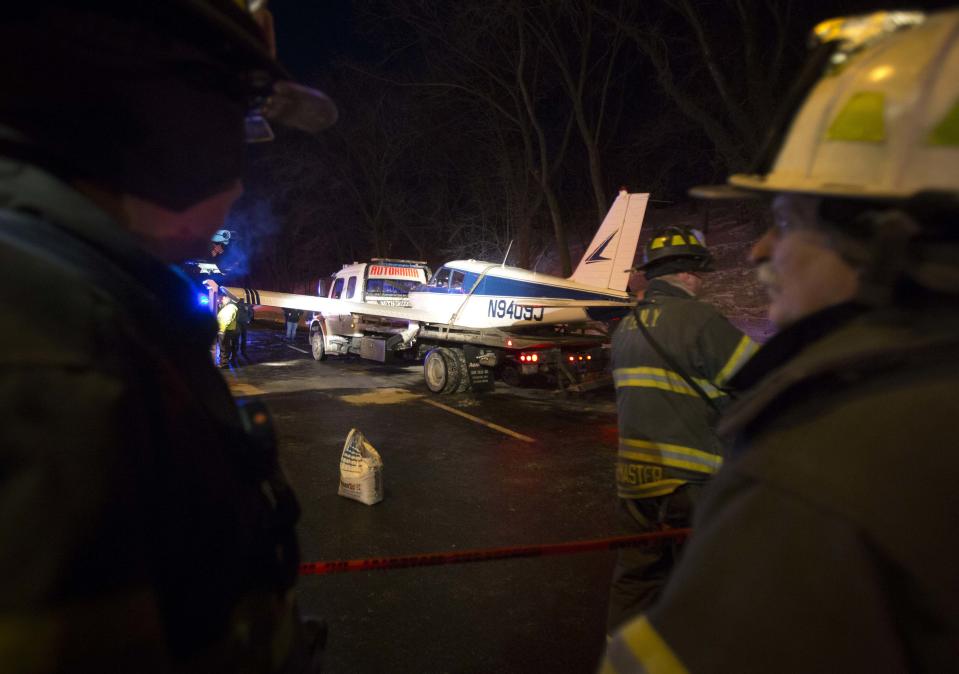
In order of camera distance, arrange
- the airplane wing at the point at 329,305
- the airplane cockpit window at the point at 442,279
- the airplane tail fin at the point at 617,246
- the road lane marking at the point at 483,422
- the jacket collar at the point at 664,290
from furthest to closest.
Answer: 1. the airplane wing at the point at 329,305
2. the airplane cockpit window at the point at 442,279
3. the airplane tail fin at the point at 617,246
4. the road lane marking at the point at 483,422
5. the jacket collar at the point at 664,290

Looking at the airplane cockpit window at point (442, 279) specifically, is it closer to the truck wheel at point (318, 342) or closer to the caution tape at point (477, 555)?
the truck wheel at point (318, 342)

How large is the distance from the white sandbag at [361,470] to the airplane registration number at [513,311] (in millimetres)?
6013

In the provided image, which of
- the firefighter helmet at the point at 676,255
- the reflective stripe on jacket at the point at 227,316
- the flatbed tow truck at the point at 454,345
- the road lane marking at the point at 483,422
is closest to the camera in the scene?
the firefighter helmet at the point at 676,255

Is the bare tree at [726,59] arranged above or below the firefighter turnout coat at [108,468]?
above

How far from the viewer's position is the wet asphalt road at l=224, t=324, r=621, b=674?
3.32 m

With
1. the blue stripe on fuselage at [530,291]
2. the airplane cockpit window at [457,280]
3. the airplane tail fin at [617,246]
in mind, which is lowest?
the blue stripe on fuselage at [530,291]

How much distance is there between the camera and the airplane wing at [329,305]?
12859 millimetres

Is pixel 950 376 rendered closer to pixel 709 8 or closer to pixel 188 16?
pixel 188 16

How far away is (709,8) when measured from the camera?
15.5m

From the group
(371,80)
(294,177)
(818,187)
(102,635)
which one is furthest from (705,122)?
(294,177)

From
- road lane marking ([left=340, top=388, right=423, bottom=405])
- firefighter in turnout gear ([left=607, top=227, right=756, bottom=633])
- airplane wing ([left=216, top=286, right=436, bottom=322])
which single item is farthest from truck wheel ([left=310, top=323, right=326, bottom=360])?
firefighter in turnout gear ([left=607, top=227, right=756, bottom=633])

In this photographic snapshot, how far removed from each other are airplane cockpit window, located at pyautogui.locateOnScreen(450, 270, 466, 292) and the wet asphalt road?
269 centimetres

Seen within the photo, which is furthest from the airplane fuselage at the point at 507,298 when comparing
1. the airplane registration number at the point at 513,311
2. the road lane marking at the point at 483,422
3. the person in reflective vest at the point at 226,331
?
the person in reflective vest at the point at 226,331

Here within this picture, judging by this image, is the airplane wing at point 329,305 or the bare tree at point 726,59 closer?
the bare tree at point 726,59
